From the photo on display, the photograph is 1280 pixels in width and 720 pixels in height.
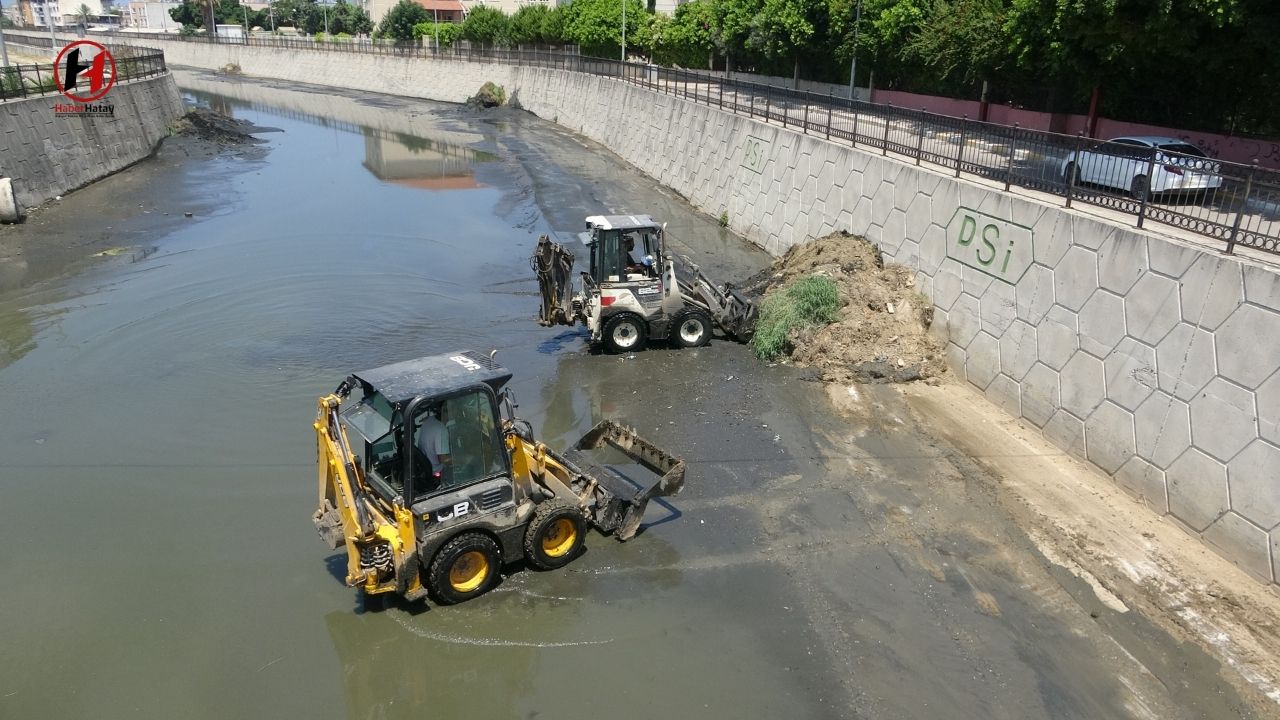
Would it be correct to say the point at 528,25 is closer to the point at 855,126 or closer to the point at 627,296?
the point at 855,126

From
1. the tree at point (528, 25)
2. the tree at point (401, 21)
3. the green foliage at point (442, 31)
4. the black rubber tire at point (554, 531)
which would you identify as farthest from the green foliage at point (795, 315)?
the tree at point (401, 21)

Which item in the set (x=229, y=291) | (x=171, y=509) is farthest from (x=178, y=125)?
(x=171, y=509)

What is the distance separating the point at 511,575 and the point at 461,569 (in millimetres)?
706

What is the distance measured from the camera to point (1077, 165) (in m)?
11.7

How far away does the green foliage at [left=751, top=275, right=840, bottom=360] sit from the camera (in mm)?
14031

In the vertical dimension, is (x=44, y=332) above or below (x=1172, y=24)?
below

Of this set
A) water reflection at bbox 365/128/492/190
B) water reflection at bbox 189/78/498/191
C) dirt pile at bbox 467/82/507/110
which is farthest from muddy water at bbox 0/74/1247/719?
dirt pile at bbox 467/82/507/110

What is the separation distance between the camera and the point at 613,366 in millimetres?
13898

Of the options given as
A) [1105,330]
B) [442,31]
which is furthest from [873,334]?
[442,31]

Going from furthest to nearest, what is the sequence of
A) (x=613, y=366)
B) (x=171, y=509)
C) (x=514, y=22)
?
(x=514, y=22), (x=613, y=366), (x=171, y=509)

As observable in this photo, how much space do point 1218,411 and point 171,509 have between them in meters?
11.5

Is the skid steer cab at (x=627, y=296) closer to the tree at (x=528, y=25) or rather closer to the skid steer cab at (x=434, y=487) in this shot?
the skid steer cab at (x=434, y=487)

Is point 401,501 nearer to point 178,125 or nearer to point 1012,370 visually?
point 1012,370

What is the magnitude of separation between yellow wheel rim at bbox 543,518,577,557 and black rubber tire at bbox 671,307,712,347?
21.5ft
